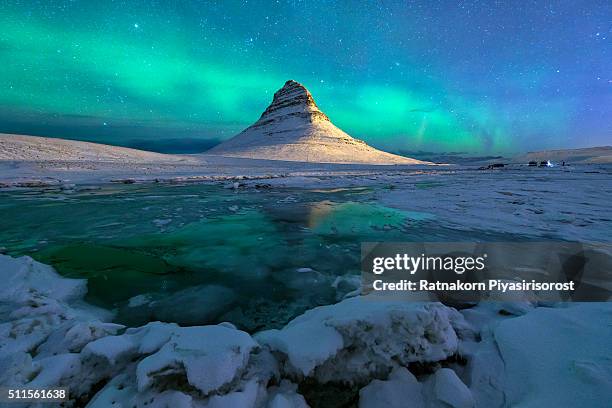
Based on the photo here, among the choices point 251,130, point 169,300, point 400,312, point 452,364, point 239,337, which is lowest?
point 169,300

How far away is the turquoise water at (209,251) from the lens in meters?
3.60

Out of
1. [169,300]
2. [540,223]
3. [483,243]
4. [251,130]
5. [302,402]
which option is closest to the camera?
[302,402]

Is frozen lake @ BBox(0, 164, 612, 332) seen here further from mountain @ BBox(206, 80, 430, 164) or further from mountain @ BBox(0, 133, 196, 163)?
mountain @ BBox(206, 80, 430, 164)

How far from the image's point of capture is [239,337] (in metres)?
2.27

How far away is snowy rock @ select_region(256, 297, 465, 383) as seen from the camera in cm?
211

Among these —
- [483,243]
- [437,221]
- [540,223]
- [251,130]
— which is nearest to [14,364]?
[483,243]

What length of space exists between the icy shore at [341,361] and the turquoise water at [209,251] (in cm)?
92

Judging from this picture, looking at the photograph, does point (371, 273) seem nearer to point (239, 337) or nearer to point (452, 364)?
point (452, 364)

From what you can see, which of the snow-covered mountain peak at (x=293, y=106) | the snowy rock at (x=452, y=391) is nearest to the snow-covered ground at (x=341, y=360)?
Answer: the snowy rock at (x=452, y=391)

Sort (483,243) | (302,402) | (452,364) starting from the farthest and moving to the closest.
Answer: (483,243), (452,364), (302,402)

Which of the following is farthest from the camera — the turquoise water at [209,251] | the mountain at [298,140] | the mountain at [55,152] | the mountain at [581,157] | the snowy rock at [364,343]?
the mountain at [581,157]

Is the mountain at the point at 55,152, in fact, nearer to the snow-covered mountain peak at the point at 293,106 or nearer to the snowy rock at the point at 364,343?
the snowy rock at the point at 364,343

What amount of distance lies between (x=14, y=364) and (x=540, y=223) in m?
9.17

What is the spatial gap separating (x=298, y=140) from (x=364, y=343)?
8811 centimetres
